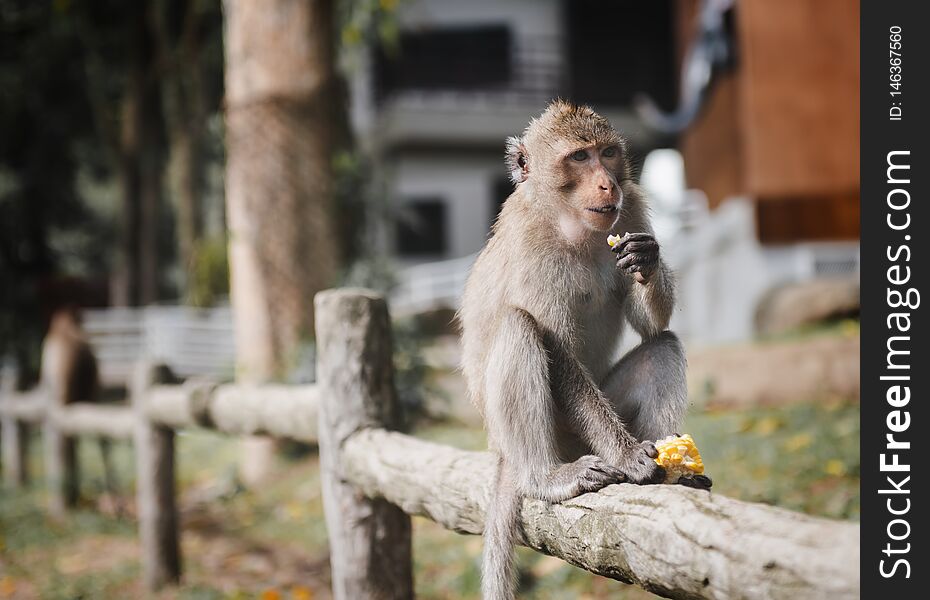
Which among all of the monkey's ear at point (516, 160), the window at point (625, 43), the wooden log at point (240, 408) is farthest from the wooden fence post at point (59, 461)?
the window at point (625, 43)

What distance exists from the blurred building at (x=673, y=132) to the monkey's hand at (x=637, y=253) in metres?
0.40

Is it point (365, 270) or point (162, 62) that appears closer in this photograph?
point (365, 270)

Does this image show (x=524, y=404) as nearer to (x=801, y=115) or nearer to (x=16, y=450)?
(x=16, y=450)

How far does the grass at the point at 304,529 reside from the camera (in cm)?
390

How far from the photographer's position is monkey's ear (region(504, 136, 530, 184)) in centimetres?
213

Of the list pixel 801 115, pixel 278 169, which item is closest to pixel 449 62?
pixel 801 115

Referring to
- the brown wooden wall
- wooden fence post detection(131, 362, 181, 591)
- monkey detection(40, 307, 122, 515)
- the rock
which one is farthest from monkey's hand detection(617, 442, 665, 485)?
the brown wooden wall

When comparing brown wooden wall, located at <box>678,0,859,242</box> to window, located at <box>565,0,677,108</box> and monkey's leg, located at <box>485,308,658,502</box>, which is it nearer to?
monkey's leg, located at <box>485,308,658,502</box>

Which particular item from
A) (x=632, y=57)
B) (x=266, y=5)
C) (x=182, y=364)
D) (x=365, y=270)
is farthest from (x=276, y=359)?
(x=632, y=57)

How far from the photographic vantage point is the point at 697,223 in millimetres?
11344

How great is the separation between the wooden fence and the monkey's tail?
0.05m

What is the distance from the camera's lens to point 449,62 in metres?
16.9
